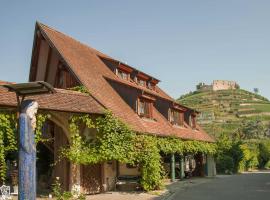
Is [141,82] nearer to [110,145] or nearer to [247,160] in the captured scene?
[110,145]

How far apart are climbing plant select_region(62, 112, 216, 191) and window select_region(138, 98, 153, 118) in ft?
10.1

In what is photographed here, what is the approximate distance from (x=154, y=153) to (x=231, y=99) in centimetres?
12594

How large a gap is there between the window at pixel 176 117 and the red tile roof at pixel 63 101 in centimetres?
993

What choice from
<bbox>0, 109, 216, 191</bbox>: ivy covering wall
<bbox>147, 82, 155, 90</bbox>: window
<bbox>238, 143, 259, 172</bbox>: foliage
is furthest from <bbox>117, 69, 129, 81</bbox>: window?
<bbox>238, 143, 259, 172</bbox>: foliage

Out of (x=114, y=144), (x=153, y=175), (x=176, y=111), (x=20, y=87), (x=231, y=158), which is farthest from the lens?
(x=231, y=158)

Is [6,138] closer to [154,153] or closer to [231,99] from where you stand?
[154,153]

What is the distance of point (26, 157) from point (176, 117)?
22162 mm

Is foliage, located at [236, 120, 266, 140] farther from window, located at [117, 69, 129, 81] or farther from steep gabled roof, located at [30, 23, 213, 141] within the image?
steep gabled roof, located at [30, 23, 213, 141]

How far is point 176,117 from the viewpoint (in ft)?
95.2

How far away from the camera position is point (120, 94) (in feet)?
76.9

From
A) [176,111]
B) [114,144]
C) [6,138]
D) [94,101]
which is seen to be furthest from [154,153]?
[176,111]

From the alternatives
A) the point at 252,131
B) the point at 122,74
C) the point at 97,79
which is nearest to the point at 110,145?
A: the point at 97,79

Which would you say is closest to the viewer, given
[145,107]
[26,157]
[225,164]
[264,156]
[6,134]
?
[26,157]

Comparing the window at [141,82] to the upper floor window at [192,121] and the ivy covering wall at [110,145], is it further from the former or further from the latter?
the ivy covering wall at [110,145]
